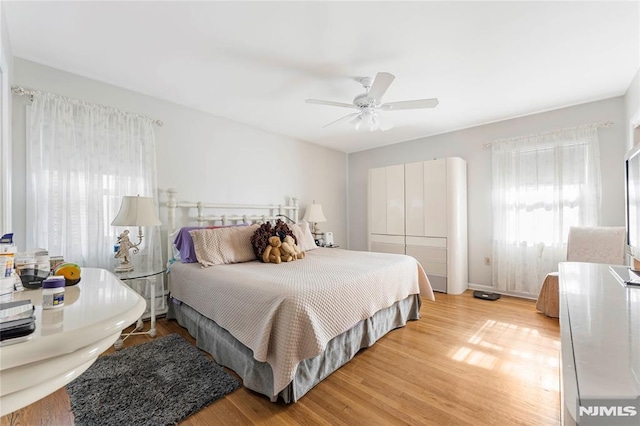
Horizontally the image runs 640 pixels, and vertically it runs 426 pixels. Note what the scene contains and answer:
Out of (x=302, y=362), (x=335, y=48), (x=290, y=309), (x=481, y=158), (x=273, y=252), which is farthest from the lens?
(x=481, y=158)

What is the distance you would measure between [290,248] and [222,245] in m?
0.70

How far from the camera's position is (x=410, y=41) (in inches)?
82.7

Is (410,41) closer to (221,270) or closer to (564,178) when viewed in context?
(221,270)

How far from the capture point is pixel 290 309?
1647 millimetres

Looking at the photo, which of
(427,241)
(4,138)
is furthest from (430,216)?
(4,138)

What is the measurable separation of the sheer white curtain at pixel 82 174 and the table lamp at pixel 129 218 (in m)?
0.25

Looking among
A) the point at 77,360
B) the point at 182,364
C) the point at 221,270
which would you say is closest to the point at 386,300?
the point at 221,270

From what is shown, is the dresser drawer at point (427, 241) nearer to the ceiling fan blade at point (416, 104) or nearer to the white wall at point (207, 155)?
the white wall at point (207, 155)

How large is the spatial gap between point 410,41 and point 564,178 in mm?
2843

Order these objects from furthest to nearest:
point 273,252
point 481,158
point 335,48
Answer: point 481,158 → point 273,252 → point 335,48

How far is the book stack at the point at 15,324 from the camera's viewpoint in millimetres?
581

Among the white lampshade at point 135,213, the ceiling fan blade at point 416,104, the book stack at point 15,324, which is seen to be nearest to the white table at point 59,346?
the book stack at point 15,324

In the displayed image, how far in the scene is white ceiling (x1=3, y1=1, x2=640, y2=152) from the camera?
1.81 metres

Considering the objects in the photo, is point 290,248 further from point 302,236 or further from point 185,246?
point 185,246
